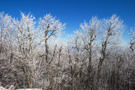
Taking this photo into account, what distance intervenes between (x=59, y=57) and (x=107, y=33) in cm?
732

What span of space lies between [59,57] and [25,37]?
5991mm

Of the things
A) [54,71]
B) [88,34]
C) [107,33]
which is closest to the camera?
[107,33]

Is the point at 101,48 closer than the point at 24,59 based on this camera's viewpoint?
No

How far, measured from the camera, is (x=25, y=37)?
805cm

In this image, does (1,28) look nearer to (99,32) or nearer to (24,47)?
(24,47)

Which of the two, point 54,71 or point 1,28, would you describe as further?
point 54,71

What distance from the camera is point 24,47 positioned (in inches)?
322

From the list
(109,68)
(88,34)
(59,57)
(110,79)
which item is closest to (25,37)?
(59,57)

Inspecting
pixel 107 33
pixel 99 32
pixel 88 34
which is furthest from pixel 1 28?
pixel 107 33

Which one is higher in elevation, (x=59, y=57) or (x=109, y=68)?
(x=59, y=57)

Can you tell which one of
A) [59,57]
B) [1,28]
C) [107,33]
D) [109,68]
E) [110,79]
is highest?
[1,28]

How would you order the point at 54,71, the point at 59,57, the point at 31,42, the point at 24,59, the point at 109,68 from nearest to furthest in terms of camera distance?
the point at 24,59 → the point at 31,42 → the point at 59,57 → the point at 54,71 → the point at 109,68

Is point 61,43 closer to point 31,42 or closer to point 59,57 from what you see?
point 59,57

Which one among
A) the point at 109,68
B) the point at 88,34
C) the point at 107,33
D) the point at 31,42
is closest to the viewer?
the point at 31,42
